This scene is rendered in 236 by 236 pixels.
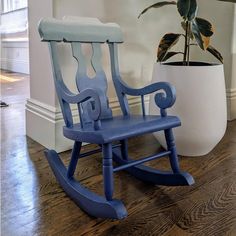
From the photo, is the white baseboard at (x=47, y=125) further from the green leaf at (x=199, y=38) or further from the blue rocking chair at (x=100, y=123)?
the green leaf at (x=199, y=38)

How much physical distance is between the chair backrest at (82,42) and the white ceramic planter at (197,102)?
0.29 metres

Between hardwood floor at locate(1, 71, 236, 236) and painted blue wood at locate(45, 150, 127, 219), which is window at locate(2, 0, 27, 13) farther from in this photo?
painted blue wood at locate(45, 150, 127, 219)

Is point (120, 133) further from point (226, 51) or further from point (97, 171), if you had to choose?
point (226, 51)

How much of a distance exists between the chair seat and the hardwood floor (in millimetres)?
258


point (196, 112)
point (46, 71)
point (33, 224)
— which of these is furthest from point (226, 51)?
point (33, 224)

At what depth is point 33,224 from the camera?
Result: 3.14 feet

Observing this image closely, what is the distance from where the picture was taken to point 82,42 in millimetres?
1292

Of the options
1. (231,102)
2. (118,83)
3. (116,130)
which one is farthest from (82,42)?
(231,102)

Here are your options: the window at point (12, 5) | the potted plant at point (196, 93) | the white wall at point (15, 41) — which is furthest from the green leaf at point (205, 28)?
the window at point (12, 5)

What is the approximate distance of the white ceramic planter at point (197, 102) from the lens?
57.5 inches

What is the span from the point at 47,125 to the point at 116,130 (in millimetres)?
745

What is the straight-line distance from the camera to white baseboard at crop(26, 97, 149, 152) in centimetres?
159

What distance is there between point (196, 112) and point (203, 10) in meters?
1.08

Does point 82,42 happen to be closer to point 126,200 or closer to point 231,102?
point 126,200
